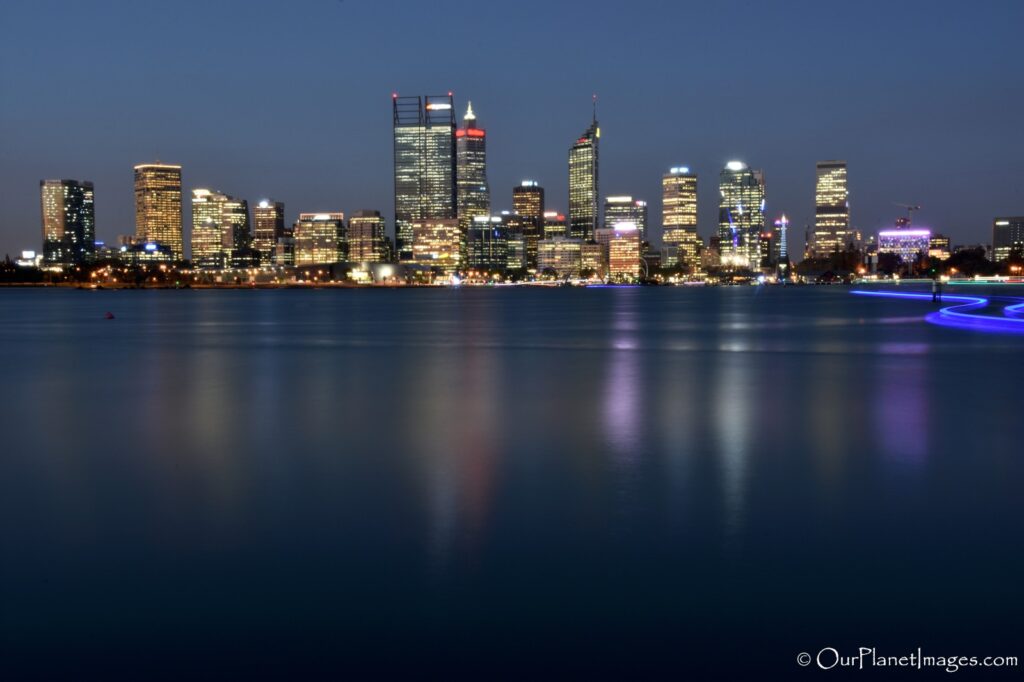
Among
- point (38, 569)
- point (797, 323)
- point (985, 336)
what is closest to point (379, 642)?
point (38, 569)

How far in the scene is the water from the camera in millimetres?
5582

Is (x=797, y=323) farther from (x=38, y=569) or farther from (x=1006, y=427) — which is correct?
(x=38, y=569)

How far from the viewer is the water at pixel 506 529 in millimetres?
5582

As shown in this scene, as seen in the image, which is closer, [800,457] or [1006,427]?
[800,457]

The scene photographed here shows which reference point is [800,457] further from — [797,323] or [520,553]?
[797,323]

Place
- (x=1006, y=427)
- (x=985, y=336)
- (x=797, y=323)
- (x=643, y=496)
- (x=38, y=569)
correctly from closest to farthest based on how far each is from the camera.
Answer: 1. (x=38, y=569)
2. (x=643, y=496)
3. (x=1006, y=427)
4. (x=985, y=336)
5. (x=797, y=323)

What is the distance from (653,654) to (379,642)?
1649 mm

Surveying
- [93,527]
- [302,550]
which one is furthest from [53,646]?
[93,527]

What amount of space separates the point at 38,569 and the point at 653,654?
4.70 m

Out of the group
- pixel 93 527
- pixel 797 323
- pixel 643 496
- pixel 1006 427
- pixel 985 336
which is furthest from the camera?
pixel 797 323

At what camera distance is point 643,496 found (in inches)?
358

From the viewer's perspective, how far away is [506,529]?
25.8ft

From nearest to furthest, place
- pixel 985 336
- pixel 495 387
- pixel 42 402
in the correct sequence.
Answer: pixel 42 402
pixel 495 387
pixel 985 336

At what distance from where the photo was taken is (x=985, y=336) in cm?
3322
